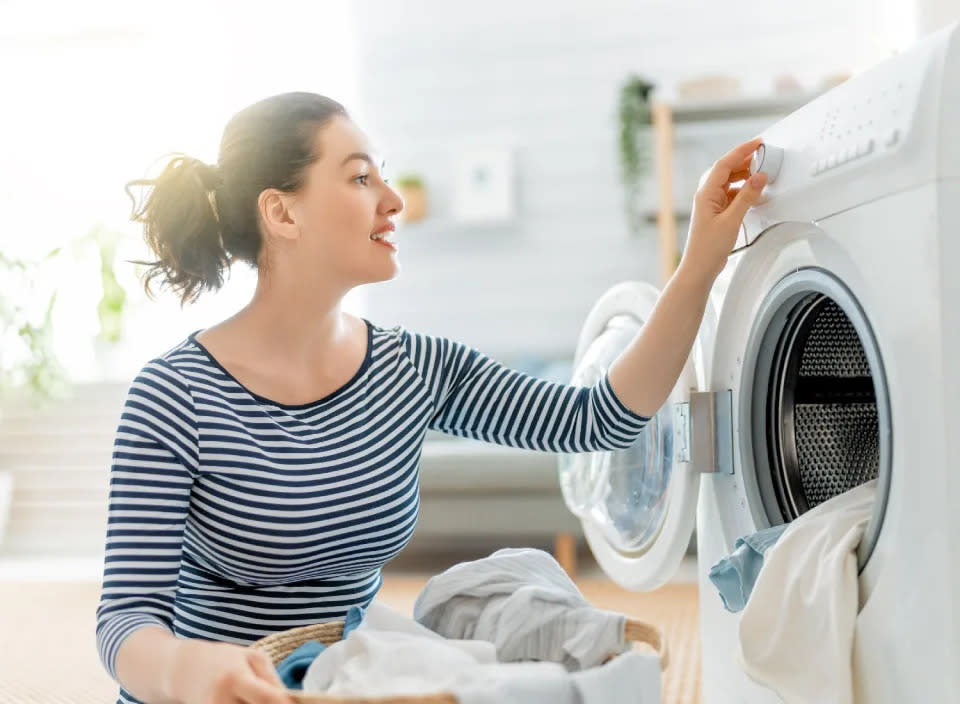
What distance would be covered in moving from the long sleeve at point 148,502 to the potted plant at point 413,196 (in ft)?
9.18

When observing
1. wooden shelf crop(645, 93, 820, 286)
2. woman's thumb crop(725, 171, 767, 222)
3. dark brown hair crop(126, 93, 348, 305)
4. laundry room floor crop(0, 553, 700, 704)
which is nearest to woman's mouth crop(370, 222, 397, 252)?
dark brown hair crop(126, 93, 348, 305)

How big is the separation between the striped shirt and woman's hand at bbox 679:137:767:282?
0.64ft

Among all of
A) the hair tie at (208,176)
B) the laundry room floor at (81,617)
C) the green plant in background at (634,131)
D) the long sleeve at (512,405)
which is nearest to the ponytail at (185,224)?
the hair tie at (208,176)

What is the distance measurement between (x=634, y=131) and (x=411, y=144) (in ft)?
3.04

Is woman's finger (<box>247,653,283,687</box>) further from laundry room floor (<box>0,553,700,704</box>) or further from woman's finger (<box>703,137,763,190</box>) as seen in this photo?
laundry room floor (<box>0,553,700,704</box>)

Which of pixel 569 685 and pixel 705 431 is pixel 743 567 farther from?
pixel 569 685

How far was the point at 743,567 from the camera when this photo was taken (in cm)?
102

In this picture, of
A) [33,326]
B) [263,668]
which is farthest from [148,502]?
[33,326]

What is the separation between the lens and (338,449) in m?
1.10

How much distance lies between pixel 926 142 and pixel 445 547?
9.79ft

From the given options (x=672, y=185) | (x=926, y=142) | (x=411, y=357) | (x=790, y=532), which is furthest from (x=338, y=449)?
(x=672, y=185)

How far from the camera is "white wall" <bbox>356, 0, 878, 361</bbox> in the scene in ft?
12.0

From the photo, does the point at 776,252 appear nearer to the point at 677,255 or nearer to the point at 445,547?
the point at 677,255

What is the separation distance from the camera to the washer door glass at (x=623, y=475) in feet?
4.29
